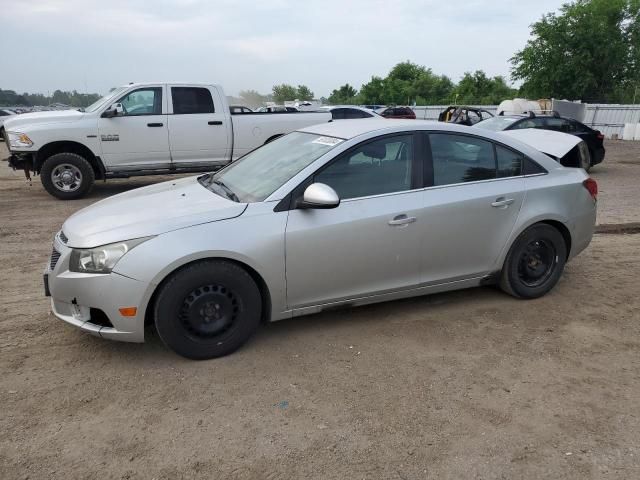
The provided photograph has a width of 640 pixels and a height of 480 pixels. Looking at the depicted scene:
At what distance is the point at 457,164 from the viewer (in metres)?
4.30

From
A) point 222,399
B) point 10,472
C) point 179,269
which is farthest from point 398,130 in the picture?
point 10,472

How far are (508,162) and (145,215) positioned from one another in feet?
9.71

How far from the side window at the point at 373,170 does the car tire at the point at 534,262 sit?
122cm

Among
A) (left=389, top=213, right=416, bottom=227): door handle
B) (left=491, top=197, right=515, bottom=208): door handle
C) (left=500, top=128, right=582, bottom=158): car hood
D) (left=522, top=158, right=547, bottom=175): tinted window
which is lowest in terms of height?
(left=389, top=213, right=416, bottom=227): door handle

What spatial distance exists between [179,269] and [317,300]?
102 cm

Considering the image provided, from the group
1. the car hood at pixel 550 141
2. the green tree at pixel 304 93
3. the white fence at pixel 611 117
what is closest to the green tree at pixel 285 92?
the green tree at pixel 304 93

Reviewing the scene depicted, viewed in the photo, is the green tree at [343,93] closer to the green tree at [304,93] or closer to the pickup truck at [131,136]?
the green tree at [304,93]

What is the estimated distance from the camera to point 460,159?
4332 mm

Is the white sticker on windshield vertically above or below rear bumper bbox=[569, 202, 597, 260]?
above

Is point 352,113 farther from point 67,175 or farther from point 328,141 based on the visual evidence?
point 328,141

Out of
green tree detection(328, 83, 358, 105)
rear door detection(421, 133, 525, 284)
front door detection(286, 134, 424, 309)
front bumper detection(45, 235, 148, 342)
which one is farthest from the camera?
green tree detection(328, 83, 358, 105)

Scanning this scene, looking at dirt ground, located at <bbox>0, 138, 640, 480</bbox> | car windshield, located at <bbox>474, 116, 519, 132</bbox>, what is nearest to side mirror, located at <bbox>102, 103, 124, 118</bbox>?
dirt ground, located at <bbox>0, 138, 640, 480</bbox>

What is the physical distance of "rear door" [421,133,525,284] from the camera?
163 inches

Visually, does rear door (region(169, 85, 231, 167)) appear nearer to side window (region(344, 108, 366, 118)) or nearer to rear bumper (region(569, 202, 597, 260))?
rear bumper (region(569, 202, 597, 260))
